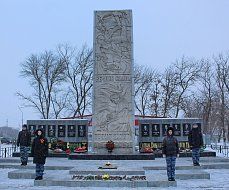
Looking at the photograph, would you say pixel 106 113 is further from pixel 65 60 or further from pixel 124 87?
pixel 65 60

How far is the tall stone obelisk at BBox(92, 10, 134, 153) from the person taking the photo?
68.7ft

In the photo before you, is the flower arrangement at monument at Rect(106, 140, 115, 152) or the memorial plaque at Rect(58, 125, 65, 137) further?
the memorial plaque at Rect(58, 125, 65, 137)

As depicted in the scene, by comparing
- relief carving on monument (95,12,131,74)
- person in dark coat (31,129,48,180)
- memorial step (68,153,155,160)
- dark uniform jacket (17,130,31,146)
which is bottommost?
memorial step (68,153,155,160)

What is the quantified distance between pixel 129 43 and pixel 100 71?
92.1 inches

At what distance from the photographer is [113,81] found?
2134cm

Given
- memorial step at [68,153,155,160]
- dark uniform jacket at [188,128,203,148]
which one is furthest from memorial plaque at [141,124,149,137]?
dark uniform jacket at [188,128,203,148]

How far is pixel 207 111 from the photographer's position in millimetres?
46281

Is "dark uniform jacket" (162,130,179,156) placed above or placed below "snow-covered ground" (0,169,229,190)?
above

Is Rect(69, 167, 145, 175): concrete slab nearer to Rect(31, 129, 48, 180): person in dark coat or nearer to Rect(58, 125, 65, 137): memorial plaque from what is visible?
Rect(31, 129, 48, 180): person in dark coat

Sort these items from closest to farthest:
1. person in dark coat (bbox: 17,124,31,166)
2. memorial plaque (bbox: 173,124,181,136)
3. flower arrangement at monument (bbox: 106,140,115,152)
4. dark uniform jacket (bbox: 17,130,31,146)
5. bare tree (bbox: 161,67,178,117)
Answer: person in dark coat (bbox: 17,124,31,166), dark uniform jacket (bbox: 17,130,31,146), flower arrangement at monument (bbox: 106,140,115,152), memorial plaque (bbox: 173,124,181,136), bare tree (bbox: 161,67,178,117)

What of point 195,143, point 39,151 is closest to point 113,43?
point 195,143

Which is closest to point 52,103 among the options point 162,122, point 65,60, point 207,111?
point 65,60

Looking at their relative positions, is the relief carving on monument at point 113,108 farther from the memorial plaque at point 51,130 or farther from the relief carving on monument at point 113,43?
the memorial plaque at point 51,130

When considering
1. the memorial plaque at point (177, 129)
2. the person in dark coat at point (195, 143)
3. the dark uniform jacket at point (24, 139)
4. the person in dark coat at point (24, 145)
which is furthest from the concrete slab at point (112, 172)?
the memorial plaque at point (177, 129)
